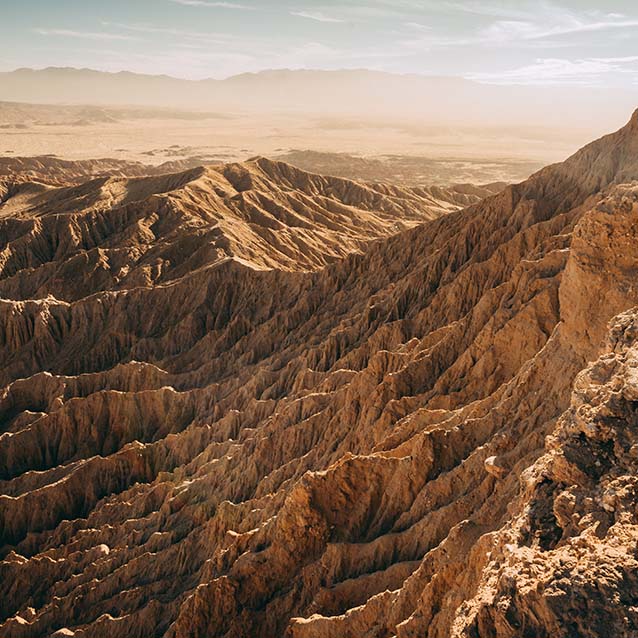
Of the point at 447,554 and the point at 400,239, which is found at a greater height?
the point at 400,239

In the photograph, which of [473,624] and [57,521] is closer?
[473,624]

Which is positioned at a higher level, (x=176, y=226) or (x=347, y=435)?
(x=176, y=226)

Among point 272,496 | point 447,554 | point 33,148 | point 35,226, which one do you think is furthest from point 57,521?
point 33,148

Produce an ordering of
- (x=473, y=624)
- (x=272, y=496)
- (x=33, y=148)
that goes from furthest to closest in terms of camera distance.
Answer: (x=33, y=148)
(x=272, y=496)
(x=473, y=624)

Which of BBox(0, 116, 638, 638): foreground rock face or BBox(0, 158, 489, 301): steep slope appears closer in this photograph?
BBox(0, 116, 638, 638): foreground rock face

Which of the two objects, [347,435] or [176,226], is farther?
[176,226]

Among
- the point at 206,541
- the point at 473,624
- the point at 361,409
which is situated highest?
the point at 473,624

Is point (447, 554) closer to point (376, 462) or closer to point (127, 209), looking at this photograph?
point (376, 462)

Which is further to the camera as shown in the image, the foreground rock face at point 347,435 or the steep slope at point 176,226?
the steep slope at point 176,226
